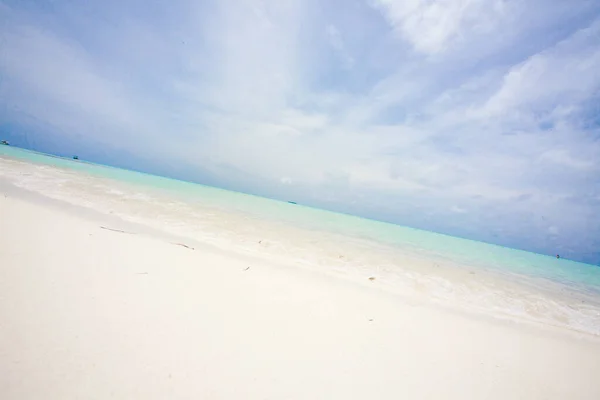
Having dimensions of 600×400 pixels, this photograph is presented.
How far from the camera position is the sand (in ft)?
6.61

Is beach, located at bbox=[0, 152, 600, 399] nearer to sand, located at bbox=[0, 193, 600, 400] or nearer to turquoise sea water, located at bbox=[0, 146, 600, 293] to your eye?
sand, located at bbox=[0, 193, 600, 400]

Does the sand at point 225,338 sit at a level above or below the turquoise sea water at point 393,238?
below

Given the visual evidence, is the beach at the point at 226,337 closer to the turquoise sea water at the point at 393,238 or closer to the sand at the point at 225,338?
the sand at the point at 225,338

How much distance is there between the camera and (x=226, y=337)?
107 inches

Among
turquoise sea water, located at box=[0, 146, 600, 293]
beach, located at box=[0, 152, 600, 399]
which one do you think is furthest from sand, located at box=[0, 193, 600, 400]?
turquoise sea water, located at box=[0, 146, 600, 293]

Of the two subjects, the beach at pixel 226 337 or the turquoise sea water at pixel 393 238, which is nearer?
the beach at pixel 226 337

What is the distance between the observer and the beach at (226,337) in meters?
2.02

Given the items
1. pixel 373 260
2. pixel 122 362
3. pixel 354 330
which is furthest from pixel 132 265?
pixel 373 260

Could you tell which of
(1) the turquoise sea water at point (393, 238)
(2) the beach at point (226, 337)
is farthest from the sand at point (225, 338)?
(1) the turquoise sea water at point (393, 238)

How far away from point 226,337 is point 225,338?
22 millimetres

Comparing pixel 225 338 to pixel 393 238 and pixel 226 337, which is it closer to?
pixel 226 337

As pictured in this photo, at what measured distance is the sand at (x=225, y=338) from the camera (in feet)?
6.61

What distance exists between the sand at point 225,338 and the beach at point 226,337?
0.6 inches

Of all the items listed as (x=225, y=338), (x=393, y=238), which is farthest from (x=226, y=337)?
(x=393, y=238)
